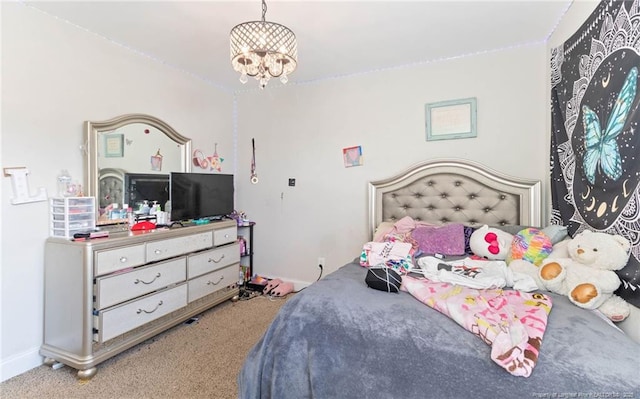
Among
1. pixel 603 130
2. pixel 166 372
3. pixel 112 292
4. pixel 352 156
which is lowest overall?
pixel 166 372

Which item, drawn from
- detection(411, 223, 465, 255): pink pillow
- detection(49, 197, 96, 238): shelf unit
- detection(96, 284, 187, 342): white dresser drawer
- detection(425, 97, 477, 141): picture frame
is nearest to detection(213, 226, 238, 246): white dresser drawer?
detection(96, 284, 187, 342): white dresser drawer

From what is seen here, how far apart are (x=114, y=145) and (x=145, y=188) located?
1.40 feet

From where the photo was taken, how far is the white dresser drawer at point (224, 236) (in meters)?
2.83

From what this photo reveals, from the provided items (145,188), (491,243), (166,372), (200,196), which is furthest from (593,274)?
(145,188)

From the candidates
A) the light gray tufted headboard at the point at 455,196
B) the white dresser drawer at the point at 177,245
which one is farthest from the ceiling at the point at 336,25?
the white dresser drawer at the point at 177,245

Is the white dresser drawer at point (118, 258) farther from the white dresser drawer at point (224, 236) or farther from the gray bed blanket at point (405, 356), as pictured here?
the gray bed blanket at point (405, 356)

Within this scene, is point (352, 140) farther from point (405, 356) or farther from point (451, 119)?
point (405, 356)

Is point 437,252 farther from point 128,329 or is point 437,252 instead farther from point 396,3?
point 128,329

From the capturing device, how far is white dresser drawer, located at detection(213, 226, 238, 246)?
9.27 feet

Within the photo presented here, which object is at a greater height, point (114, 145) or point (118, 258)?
point (114, 145)

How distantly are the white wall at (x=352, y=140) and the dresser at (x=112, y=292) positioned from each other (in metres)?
1.12

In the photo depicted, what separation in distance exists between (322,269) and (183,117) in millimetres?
2095

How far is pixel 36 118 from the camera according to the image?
1975 millimetres

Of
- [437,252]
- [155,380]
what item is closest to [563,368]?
[437,252]
